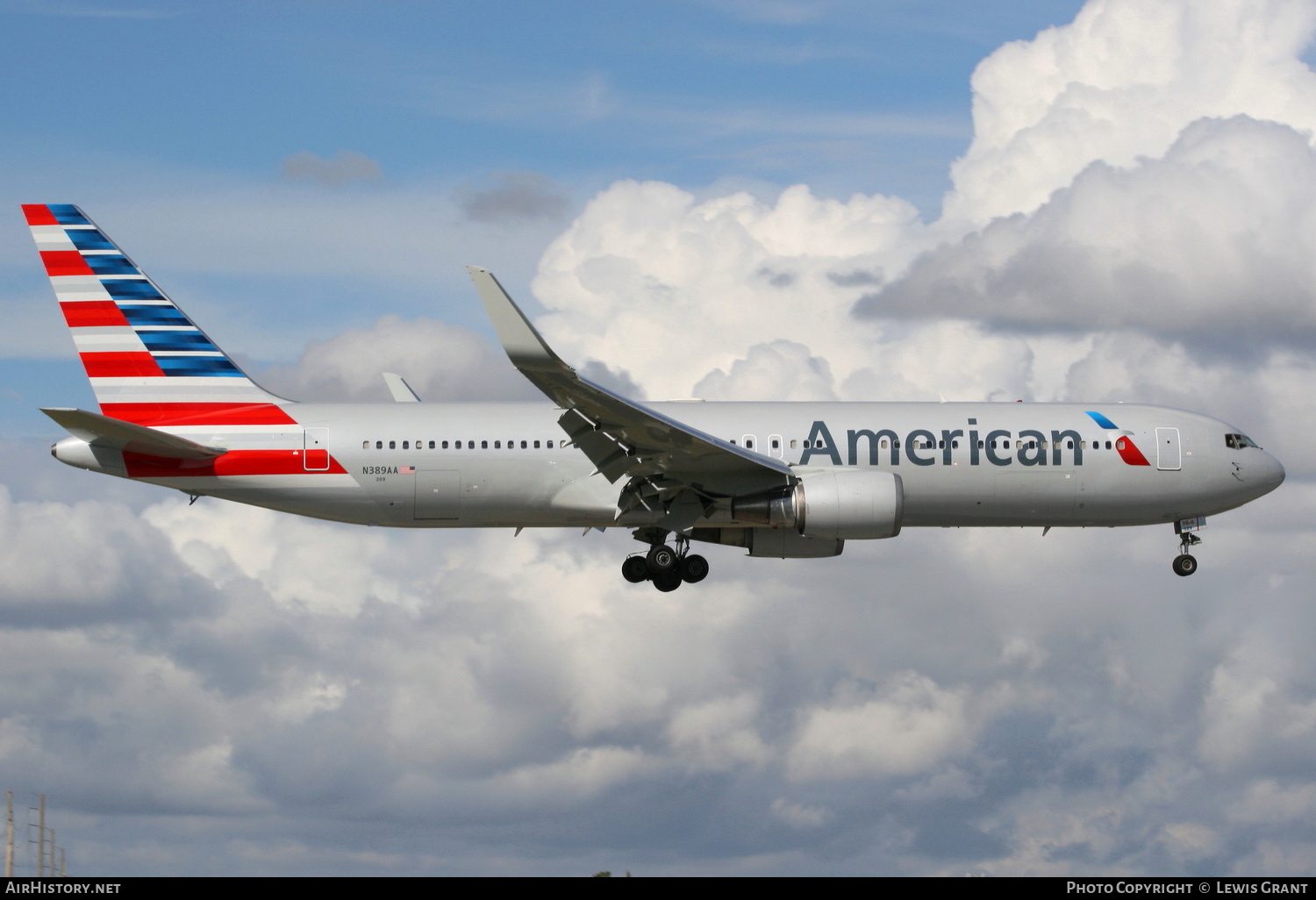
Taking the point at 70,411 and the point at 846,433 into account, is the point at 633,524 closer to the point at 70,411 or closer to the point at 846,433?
the point at 846,433

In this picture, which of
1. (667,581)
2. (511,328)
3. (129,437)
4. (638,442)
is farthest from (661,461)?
(129,437)

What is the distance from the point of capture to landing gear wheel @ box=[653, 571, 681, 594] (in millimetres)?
36594

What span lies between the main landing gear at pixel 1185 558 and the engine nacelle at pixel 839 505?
29.4 feet

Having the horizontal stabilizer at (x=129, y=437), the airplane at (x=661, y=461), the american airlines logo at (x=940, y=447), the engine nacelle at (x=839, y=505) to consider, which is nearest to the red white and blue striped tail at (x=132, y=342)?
the airplane at (x=661, y=461)

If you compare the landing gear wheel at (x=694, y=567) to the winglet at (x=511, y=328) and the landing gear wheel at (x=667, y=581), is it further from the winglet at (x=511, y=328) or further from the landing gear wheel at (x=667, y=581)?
the winglet at (x=511, y=328)

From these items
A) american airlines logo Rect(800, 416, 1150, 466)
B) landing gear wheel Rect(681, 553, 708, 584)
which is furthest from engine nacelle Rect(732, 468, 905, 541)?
landing gear wheel Rect(681, 553, 708, 584)

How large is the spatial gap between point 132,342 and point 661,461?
14650mm

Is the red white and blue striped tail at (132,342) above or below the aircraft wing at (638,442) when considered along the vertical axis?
above

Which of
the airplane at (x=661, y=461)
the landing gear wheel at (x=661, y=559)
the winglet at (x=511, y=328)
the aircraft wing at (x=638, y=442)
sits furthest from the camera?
the landing gear wheel at (x=661, y=559)

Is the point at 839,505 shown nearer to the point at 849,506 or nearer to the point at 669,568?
the point at 849,506

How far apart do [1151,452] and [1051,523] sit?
310 cm

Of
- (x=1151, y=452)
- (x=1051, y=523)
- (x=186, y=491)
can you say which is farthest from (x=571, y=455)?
(x=1151, y=452)

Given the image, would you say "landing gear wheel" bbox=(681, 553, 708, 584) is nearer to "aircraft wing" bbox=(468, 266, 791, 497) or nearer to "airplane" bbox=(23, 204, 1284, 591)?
"airplane" bbox=(23, 204, 1284, 591)

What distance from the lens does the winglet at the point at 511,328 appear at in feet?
90.1
